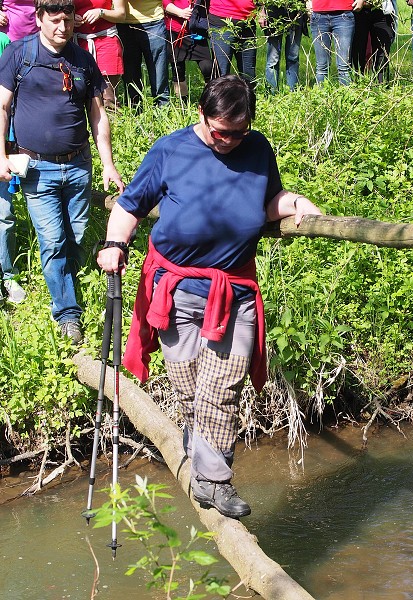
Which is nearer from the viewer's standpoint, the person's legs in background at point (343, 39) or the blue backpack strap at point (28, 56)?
the blue backpack strap at point (28, 56)

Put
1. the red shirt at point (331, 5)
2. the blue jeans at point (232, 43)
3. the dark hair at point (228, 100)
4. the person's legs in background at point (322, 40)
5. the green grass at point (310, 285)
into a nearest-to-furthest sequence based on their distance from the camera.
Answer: the dark hair at point (228, 100), the green grass at point (310, 285), the blue jeans at point (232, 43), the red shirt at point (331, 5), the person's legs in background at point (322, 40)

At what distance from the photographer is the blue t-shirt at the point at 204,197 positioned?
4273mm

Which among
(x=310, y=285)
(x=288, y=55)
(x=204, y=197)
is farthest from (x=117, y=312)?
(x=288, y=55)

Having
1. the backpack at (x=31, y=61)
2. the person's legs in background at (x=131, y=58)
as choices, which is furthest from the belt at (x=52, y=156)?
the person's legs in background at (x=131, y=58)

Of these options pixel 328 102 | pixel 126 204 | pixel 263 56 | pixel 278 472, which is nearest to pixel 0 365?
pixel 278 472

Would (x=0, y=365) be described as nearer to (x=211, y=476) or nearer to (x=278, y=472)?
(x=278, y=472)

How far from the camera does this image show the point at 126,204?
4484 mm

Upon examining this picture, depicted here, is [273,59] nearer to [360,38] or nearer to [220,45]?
[220,45]

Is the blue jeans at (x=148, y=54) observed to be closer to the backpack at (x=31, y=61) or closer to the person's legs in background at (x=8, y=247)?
the person's legs in background at (x=8, y=247)

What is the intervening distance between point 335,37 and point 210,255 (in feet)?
20.6

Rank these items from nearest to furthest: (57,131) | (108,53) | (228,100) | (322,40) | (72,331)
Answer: (228,100)
(57,131)
(72,331)
(108,53)
(322,40)

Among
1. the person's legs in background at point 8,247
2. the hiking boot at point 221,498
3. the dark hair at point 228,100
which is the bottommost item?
the person's legs in background at point 8,247

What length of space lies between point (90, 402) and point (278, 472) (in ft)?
4.65

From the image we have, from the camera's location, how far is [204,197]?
4266 millimetres
